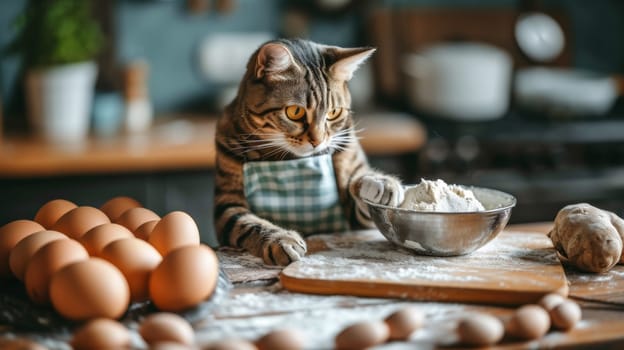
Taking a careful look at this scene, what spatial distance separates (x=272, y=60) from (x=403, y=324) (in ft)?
1.84

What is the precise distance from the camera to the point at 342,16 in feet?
10.2

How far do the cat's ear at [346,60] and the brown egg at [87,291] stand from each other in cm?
58

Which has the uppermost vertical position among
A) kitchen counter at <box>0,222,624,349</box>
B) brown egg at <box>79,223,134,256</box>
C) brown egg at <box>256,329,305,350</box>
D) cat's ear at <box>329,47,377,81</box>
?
cat's ear at <box>329,47,377,81</box>

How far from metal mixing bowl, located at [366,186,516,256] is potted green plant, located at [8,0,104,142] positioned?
5.69 feet

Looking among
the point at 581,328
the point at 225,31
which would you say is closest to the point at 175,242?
the point at 581,328

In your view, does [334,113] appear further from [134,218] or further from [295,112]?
[134,218]

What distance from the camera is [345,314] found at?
0.89 meters

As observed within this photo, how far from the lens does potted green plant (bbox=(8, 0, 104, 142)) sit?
2.47m

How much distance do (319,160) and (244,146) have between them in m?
0.14

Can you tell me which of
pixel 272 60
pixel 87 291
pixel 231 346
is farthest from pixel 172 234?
pixel 272 60

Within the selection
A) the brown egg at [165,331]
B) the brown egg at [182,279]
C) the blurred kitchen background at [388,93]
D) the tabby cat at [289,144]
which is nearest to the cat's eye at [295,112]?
the tabby cat at [289,144]

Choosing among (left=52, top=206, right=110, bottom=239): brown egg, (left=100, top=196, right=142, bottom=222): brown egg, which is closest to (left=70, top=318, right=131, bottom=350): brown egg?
(left=52, top=206, right=110, bottom=239): brown egg

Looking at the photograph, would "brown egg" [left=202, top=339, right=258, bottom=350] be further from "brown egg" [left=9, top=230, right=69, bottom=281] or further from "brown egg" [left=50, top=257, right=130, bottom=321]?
"brown egg" [left=9, top=230, right=69, bottom=281]

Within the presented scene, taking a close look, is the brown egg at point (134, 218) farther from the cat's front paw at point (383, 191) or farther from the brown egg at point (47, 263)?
the cat's front paw at point (383, 191)
